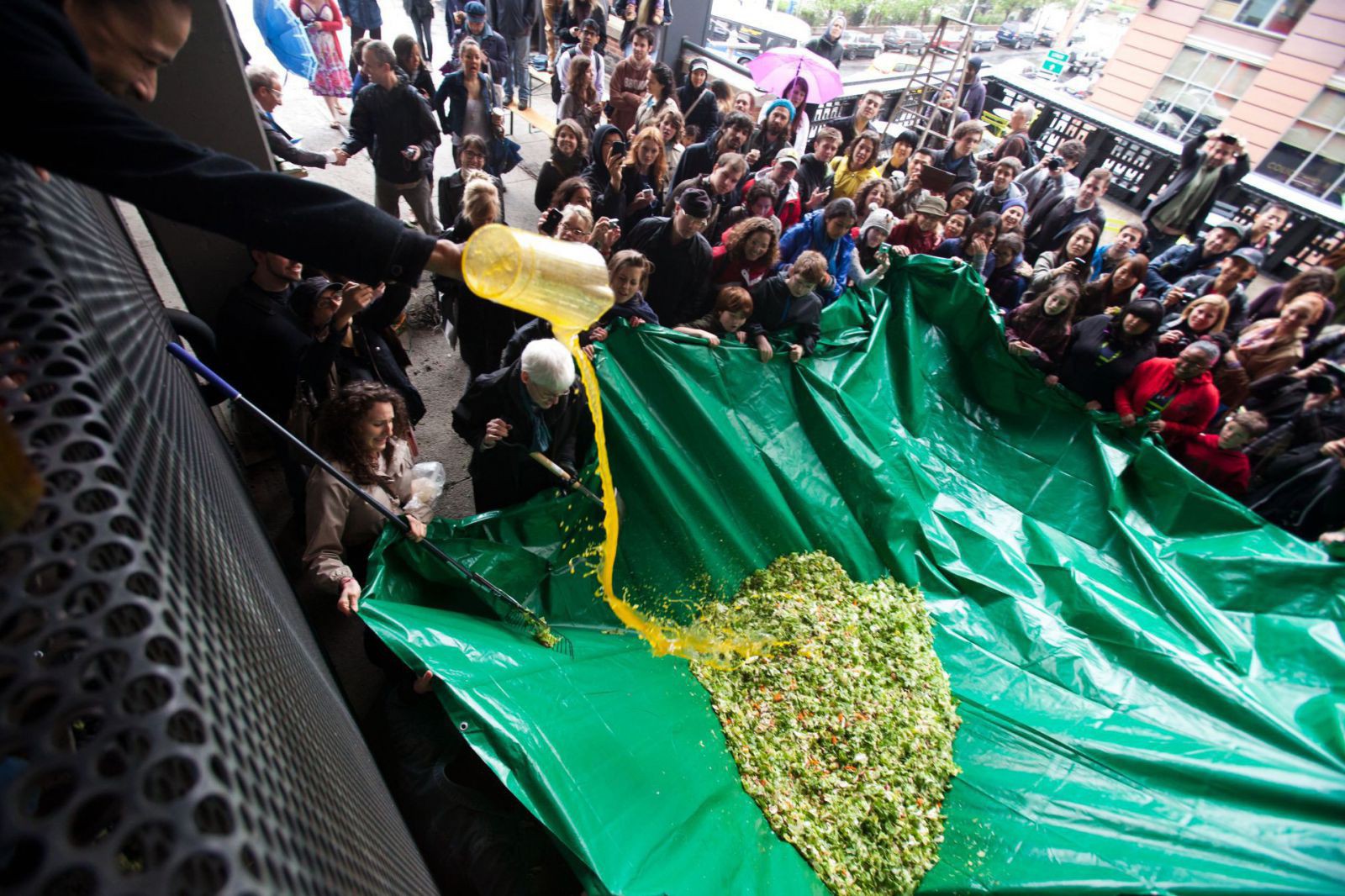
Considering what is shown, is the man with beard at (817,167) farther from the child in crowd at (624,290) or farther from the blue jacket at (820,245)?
the child in crowd at (624,290)

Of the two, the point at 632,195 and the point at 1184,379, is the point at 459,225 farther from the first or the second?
the point at 1184,379

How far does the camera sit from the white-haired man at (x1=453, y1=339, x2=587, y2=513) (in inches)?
105

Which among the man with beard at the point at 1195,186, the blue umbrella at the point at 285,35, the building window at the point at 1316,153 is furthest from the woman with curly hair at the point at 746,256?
the building window at the point at 1316,153

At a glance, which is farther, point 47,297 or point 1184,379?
point 1184,379

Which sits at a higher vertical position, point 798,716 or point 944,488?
point 944,488

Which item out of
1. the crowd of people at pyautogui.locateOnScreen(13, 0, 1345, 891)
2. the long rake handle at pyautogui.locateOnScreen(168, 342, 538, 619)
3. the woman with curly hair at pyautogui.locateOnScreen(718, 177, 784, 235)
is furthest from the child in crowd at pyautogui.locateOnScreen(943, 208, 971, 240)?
the long rake handle at pyautogui.locateOnScreen(168, 342, 538, 619)

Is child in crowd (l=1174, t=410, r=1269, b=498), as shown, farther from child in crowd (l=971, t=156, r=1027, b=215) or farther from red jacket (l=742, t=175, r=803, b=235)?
red jacket (l=742, t=175, r=803, b=235)

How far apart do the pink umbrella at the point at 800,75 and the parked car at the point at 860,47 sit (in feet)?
58.5

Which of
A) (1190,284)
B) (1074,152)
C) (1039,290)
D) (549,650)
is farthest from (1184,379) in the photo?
(549,650)

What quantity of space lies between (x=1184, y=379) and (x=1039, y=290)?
1.14 metres

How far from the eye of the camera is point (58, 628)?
0.45 meters

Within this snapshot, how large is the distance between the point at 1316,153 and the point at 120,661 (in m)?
19.8

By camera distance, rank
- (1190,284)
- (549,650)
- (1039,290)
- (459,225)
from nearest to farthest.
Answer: (549,650) < (459,225) < (1039,290) < (1190,284)

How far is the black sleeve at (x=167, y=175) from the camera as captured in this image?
2.36ft
